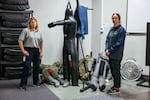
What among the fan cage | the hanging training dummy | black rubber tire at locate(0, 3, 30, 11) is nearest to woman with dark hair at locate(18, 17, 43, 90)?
the hanging training dummy

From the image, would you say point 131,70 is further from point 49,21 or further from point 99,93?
point 49,21

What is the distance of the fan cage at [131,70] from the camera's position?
18.5 ft

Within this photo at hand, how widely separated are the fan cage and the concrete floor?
277mm

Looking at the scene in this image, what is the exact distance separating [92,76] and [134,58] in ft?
4.70

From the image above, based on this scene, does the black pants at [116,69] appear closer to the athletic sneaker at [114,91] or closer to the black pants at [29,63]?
the athletic sneaker at [114,91]

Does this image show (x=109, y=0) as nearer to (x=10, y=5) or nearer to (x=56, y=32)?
(x=56, y=32)

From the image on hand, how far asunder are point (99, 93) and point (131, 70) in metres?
1.29

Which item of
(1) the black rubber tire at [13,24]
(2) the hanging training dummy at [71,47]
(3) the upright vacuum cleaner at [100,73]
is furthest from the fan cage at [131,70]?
(1) the black rubber tire at [13,24]

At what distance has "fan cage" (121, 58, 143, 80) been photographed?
5633mm

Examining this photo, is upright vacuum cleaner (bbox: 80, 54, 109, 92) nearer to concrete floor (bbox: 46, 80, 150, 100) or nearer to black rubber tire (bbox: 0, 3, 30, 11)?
concrete floor (bbox: 46, 80, 150, 100)

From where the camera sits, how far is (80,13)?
6.23 metres

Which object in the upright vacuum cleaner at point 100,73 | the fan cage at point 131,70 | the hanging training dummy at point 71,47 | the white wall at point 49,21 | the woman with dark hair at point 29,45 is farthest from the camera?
the white wall at point 49,21

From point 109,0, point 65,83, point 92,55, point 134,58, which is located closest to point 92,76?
point 65,83

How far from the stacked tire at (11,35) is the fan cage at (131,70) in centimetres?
264
